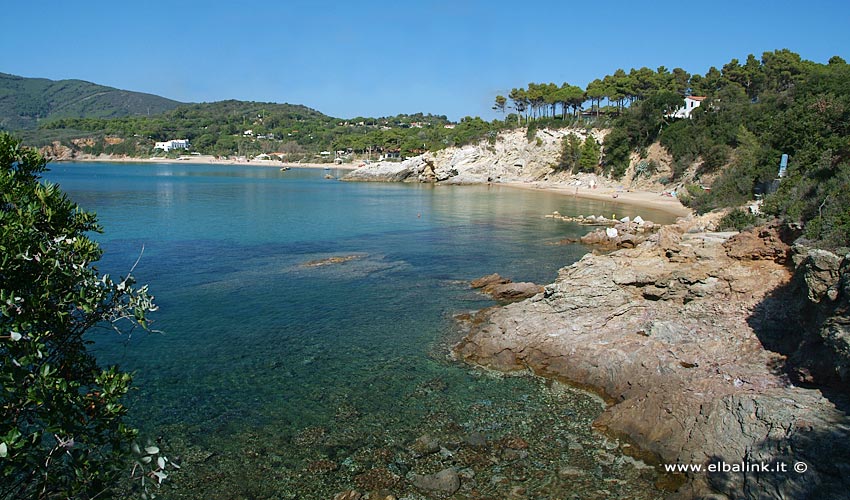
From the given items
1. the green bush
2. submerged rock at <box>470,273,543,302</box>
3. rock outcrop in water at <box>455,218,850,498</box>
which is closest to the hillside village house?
submerged rock at <box>470,273,543,302</box>

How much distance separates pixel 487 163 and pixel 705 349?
88829mm

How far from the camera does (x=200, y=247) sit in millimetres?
34469

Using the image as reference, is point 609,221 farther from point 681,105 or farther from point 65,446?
point 65,446

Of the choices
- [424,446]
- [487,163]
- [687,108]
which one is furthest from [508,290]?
[487,163]

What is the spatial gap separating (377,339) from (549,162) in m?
80.2

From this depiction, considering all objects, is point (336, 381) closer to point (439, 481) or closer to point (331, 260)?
point (439, 481)

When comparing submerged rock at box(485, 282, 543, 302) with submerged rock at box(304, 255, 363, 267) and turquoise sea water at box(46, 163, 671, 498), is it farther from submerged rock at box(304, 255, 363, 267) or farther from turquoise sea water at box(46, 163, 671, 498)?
submerged rock at box(304, 255, 363, 267)

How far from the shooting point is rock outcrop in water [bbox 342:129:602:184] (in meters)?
93.5

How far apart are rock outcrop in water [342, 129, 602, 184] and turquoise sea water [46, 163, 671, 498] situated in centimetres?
6101

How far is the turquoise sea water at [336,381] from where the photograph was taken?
10.6 metres

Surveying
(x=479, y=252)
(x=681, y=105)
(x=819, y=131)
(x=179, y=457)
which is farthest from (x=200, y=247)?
(x=681, y=105)

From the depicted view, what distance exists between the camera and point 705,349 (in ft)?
44.8

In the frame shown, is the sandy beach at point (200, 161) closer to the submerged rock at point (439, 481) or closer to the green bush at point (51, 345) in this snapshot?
the submerged rock at point (439, 481)

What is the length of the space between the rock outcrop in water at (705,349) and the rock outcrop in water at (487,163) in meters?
74.9
